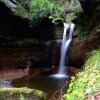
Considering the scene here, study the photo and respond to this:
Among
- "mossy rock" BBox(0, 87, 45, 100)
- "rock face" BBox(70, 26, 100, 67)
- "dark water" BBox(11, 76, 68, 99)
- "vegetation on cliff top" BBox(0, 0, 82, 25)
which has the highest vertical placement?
"vegetation on cliff top" BBox(0, 0, 82, 25)

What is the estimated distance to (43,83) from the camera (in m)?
12.4

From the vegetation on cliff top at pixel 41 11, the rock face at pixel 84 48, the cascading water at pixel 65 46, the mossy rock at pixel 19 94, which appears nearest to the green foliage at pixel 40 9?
the vegetation on cliff top at pixel 41 11

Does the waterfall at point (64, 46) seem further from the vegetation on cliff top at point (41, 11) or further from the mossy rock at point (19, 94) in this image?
the mossy rock at point (19, 94)

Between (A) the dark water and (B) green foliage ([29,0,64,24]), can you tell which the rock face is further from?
(B) green foliage ([29,0,64,24])

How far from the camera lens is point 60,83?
12422mm

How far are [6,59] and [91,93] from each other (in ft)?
31.4

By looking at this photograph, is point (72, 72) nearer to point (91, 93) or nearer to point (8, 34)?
point (8, 34)

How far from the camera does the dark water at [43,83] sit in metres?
11.5

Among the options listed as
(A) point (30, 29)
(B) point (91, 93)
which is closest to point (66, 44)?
(A) point (30, 29)

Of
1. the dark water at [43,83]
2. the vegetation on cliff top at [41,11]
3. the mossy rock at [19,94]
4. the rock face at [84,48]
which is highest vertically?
the vegetation on cliff top at [41,11]

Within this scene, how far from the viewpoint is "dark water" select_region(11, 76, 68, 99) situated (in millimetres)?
11548

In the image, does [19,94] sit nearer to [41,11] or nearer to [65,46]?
[65,46]

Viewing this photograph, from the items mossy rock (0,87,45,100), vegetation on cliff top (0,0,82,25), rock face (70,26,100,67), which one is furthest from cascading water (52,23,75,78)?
mossy rock (0,87,45,100)

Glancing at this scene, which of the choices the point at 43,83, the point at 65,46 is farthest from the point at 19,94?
the point at 65,46
